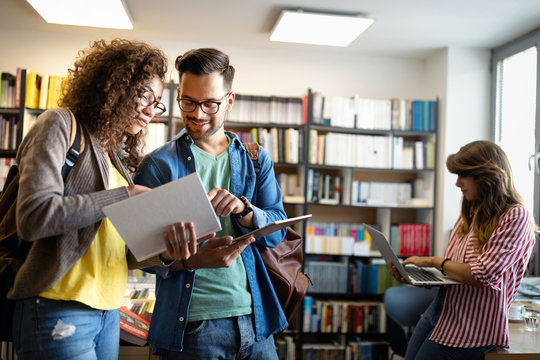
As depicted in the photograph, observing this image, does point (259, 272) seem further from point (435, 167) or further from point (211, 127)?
point (435, 167)

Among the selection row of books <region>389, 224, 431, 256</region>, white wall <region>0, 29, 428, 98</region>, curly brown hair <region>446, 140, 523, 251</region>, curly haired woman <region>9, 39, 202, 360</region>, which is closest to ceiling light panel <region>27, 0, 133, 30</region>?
white wall <region>0, 29, 428, 98</region>

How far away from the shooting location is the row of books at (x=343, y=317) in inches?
154

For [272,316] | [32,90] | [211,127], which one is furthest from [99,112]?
[32,90]

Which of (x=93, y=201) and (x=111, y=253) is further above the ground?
(x=93, y=201)

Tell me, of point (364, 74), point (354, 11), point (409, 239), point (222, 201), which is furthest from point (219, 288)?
point (364, 74)

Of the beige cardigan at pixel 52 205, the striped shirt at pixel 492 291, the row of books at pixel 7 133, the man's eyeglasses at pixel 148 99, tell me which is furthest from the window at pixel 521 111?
the row of books at pixel 7 133

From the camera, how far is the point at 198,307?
1209 mm

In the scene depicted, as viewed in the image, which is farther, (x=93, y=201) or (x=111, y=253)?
(x=111, y=253)

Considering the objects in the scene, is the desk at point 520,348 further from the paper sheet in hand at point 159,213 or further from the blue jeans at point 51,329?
the blue jeans at point 51,329

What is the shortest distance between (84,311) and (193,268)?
0.29 metres

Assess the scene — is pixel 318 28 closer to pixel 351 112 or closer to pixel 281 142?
pixel 351 112

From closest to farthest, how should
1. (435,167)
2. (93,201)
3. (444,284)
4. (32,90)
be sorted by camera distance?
(93,201), (444,284), (32,90), (435,167)

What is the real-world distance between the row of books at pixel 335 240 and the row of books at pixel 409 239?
27 cm

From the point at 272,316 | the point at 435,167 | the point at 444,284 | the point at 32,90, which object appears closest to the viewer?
the point at 272,316
